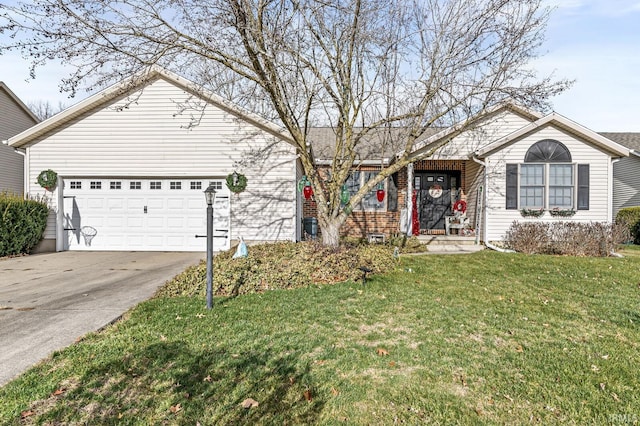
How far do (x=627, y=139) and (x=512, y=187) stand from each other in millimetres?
12247

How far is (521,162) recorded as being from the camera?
1128 cm

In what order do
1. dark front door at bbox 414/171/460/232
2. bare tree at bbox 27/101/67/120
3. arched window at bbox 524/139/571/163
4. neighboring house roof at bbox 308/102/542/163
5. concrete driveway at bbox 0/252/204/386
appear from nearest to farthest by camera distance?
concrete driveway at bbox 0/252/204/386
arched window at bbox 524/139/571/163
neighboring house roof at bbox 308/102/542/163
dark front door at bbox 414/171/460/232
bare tree at bbox 27/101/67/120

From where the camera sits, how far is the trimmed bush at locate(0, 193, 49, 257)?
388 inches

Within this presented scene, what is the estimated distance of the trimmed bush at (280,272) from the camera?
19.6 ft

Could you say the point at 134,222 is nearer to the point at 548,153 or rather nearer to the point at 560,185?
the point at 548,153

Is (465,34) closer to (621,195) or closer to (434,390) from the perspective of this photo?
(434,390)

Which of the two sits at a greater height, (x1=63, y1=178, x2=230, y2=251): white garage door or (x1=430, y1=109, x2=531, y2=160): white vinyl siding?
(x1=430, y1=109, x2=531, y2=160): white vinyl siding

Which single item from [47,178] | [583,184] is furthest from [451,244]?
[47,178]

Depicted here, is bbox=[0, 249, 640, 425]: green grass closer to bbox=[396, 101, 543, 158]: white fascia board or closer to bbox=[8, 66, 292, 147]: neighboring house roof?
bbox=[396, 101, 543, 158]: white fascia board

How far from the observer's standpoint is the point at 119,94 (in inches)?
426

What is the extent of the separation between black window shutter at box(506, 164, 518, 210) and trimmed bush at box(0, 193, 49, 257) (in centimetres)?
1433

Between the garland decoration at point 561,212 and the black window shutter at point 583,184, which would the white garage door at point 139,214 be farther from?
the black window shutter at point 583,184

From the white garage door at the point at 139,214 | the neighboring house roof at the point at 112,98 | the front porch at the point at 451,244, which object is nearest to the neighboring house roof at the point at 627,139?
the front porch at the point at 451,244

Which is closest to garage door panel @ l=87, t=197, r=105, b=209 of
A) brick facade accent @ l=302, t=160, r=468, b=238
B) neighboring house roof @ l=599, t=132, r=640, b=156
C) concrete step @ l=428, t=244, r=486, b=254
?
brick facade accent @ l=302, t=160, r=468, b=238
